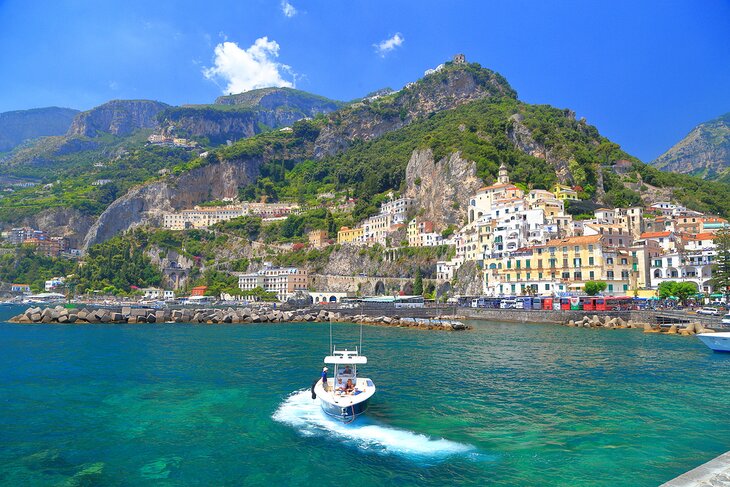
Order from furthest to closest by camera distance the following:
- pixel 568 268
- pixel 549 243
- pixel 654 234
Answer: pixel 654 234 → pixel 549 243 → pixel 568 268

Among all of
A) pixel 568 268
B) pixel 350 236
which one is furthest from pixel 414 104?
pixel 568 268

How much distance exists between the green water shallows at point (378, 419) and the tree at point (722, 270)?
27.4 m

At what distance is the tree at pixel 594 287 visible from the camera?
64125 mm

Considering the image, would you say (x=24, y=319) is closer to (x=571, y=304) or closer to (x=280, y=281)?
(x=280, y=281)

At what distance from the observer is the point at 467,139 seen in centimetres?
10775

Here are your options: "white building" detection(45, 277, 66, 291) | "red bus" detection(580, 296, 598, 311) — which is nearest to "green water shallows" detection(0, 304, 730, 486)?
"red bus" detection(580, 296, 598, 311)

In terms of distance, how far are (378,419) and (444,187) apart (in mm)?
85090

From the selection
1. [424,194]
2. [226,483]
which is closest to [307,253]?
[424,194]

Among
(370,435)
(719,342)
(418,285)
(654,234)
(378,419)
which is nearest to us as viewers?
(370,435)

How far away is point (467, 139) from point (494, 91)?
7028cm

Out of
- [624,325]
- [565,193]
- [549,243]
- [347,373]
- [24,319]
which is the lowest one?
[24,319]

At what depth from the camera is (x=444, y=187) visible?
101 meters

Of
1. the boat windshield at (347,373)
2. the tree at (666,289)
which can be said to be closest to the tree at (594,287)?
the tree at (666,289)

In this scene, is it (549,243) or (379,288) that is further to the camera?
(379,288)
